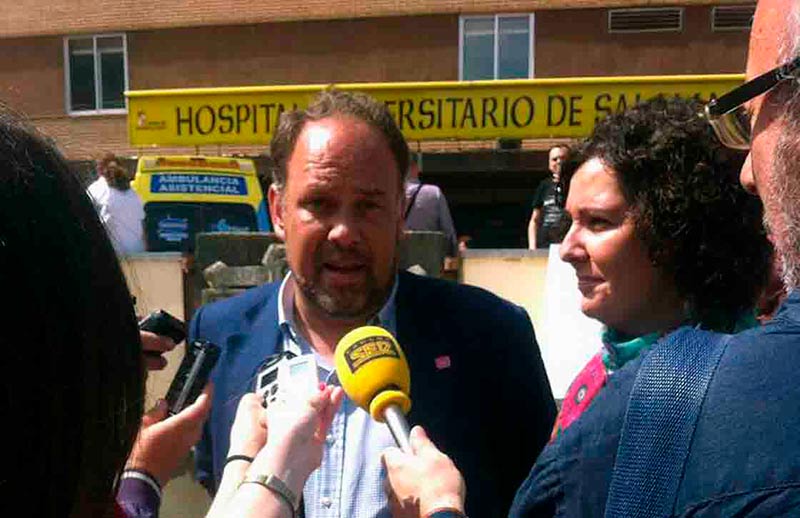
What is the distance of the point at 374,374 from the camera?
1784mm

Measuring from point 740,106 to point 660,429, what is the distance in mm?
567

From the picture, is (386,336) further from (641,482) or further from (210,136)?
(210,136)

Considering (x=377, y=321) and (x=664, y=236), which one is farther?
(x=377, y=321)

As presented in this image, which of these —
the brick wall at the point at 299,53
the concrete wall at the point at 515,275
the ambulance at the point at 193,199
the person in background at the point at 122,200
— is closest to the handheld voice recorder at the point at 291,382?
the concrete wall at the point at 515,275

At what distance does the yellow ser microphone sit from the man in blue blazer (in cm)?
39

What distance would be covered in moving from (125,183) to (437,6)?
31.0 feet

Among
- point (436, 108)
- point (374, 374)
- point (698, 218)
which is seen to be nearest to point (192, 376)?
point (374, 374)

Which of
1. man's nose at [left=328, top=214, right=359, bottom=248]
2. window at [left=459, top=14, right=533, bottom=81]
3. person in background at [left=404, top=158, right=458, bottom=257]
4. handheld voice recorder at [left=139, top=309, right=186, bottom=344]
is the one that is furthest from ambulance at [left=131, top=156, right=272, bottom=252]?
window at [left=459, top=14, right=533, bottom=81]

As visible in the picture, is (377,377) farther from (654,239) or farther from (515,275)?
(515,275)

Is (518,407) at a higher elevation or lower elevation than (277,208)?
lower

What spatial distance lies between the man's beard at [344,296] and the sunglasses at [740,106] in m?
1.09

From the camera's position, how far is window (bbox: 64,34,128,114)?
58.4 feet

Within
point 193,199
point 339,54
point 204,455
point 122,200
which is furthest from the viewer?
point 339,54

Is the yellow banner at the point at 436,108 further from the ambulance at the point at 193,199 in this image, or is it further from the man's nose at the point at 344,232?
the man's nose at the point at 344,232
